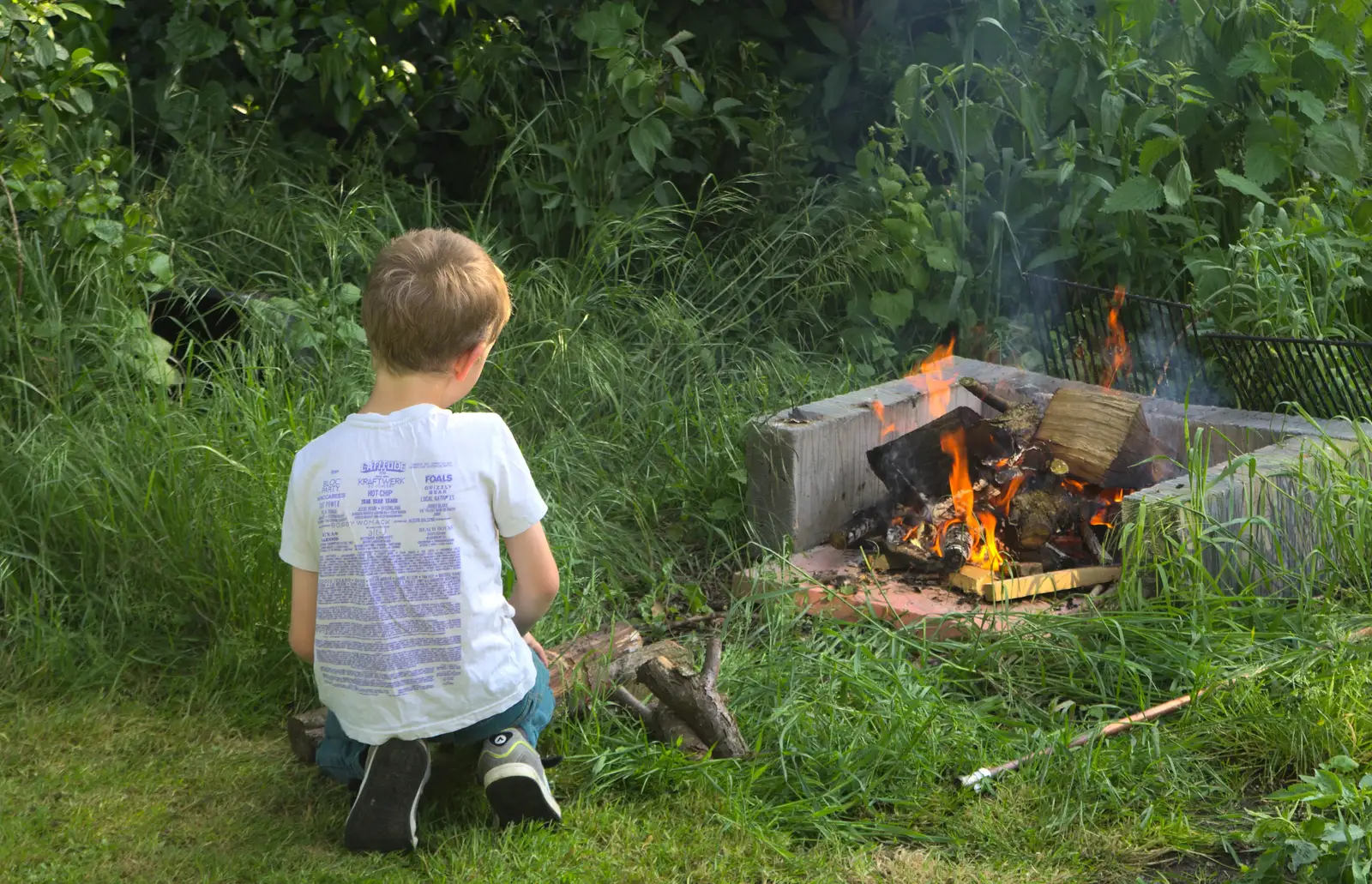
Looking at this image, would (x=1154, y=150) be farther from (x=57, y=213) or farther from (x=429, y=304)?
(x=57, y=213)

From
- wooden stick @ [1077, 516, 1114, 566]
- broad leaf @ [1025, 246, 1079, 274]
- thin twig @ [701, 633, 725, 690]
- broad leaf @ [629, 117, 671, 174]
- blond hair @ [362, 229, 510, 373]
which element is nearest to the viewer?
blond hair @ [362, 229, 510, 373]

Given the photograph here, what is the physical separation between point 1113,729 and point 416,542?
163cm

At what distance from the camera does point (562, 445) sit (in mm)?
4738

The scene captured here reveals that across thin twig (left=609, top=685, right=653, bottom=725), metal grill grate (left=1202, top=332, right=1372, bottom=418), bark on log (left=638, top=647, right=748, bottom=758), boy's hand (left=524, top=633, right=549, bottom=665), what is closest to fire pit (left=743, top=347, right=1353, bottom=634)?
metal grill grate (left=1202, top=332, right=1372, bottom=418)

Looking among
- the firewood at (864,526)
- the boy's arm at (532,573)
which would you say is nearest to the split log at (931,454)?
the firewood at (864,526)

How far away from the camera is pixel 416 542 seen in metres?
2.96

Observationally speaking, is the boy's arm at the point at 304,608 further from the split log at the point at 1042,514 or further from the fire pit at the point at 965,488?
the split log at the point at 1042,514

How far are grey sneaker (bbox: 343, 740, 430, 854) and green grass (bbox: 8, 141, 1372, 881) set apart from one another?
71mm

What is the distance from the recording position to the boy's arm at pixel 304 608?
10.1ft

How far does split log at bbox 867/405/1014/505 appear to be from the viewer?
443cm

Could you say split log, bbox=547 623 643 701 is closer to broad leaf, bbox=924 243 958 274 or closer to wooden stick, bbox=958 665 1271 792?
wooden stick, bbox=958 665 1271 792

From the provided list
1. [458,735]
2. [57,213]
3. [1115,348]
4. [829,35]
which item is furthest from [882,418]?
[57,213]

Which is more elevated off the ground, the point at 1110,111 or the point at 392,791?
the point at 1110,111

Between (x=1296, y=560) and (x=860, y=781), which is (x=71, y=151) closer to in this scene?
(x=860, y=781)
